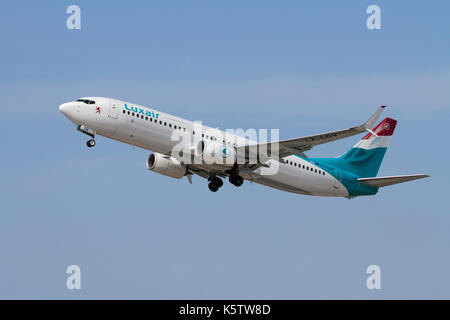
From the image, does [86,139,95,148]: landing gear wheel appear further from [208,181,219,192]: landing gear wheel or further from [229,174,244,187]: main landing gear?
[229,174,244,187]: main landing gear

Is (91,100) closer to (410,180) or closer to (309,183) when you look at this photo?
(309,183)

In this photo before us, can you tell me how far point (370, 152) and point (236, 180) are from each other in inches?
517

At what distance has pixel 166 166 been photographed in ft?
180

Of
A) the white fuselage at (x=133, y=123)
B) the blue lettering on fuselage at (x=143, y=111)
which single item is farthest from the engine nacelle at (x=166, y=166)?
the blue lettering on fuselage at (x=143, y=111)

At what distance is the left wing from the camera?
44969mm

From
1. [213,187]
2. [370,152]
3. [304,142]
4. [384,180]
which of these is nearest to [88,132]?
[213,187]

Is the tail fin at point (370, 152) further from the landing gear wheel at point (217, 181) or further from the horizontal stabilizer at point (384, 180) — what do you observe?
the landing gear wheel at point (217, 181)

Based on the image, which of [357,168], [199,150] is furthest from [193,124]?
[357,168]

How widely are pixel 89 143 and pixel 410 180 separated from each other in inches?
864

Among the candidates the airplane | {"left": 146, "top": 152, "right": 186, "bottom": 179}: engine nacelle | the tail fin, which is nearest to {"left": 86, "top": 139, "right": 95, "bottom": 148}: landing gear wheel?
the airplane

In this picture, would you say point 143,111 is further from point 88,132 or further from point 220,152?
point 220,152

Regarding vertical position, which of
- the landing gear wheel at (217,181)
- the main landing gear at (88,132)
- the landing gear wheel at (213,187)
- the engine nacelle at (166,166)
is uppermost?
the main landing gear at (88,132)

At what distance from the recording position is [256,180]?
180ft

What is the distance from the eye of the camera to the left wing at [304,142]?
148 ft
